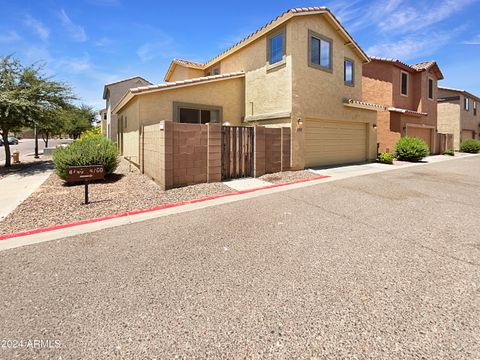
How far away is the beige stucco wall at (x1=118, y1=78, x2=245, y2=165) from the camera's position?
1216 cm

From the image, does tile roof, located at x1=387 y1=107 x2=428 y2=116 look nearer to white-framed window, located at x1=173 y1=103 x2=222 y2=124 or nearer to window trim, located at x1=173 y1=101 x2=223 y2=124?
window trim, located at x1=173 y1=101 x2=223 y2=124

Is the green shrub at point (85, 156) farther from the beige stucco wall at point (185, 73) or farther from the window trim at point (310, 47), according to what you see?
the beige stucco wall at point (185, 73)

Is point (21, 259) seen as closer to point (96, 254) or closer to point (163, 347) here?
point (96, 254)

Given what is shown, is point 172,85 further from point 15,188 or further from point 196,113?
Result: point 15,188

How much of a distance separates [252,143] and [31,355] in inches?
379

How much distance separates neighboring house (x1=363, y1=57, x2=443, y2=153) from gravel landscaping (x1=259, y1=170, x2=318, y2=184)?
1017 cm

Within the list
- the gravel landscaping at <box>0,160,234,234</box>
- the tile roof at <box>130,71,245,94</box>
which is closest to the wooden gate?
the gravel landscaping at <box>0,160,234,234</box>

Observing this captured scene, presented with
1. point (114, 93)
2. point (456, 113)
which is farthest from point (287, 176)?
point (456, 113)

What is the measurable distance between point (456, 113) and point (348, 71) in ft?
77.5

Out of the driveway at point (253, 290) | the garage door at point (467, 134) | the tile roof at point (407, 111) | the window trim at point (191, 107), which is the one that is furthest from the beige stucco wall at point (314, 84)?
the garage door at point (467, 134)

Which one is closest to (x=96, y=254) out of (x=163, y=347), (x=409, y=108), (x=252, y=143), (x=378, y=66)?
(x=163, y=347)

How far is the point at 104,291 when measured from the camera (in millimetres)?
3348

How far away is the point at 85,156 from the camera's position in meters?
10.1

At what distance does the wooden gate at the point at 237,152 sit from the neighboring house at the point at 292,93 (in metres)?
2.52
